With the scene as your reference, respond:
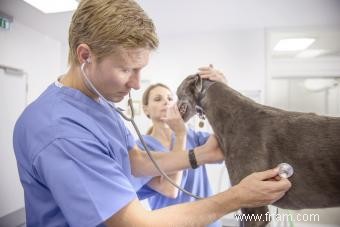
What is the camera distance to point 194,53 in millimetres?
2113

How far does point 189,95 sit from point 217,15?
1255 mm

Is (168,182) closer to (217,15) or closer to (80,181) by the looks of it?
(80,181)

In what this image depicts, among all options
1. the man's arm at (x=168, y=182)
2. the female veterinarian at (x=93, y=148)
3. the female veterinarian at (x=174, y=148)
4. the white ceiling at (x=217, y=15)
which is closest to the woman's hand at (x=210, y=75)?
the female veterinarian at (x=174, y=148)

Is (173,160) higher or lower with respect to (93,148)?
lower

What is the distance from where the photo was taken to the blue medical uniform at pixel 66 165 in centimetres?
57

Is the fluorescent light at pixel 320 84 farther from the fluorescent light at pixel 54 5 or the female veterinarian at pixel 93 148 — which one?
the fluorescent light at pixel 54 5

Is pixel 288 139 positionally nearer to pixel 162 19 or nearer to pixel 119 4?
Result: pixel 119 4

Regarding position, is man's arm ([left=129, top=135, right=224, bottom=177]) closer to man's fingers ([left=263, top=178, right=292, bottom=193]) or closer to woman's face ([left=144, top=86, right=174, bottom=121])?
man's fingers ([left=263, top=178, right=292, bottom=193])

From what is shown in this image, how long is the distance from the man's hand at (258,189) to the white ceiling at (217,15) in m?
1.58

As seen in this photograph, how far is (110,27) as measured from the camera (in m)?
0.62

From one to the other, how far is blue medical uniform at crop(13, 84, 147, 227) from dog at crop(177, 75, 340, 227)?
0.38 m

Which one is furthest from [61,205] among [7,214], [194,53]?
[7,214]

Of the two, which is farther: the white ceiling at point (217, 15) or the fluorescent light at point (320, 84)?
the white ceiling at point (217, 15)

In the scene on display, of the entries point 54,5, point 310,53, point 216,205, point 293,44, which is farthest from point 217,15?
point 216,205
